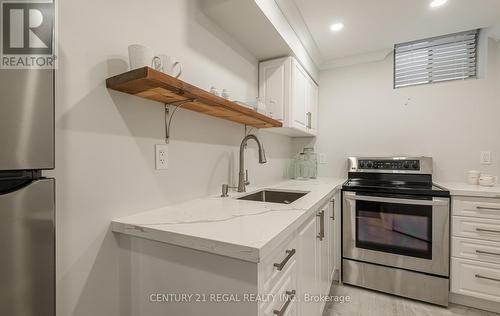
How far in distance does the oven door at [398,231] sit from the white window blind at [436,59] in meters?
A: 1.40

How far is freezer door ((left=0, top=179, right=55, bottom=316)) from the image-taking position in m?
0.50

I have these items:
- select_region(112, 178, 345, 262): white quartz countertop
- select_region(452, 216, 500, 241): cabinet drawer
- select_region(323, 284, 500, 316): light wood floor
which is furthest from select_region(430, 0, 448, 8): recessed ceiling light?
select_region(323, 284, 500, 316): light wood floor

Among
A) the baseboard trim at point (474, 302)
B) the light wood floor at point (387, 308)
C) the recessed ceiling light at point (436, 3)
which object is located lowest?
the light wood floor at point (387, 308)

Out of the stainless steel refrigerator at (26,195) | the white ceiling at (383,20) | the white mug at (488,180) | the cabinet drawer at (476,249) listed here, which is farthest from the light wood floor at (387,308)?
the white ceiling at (383,20)

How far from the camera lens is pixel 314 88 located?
2.75 meters

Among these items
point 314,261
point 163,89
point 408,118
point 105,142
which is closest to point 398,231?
point 314,261

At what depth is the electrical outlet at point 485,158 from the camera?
220 centimetres

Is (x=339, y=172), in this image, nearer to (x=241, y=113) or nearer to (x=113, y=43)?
(x=241, y=113)

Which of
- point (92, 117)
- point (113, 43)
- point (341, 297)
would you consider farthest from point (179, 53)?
point (341, 297)

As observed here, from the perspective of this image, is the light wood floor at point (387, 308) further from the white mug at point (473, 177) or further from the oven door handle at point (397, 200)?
the white mug at point (473, 177)

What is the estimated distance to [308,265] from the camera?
123cm

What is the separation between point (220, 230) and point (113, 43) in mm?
850

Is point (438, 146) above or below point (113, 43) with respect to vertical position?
below

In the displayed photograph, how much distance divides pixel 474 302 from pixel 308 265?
1.72m
